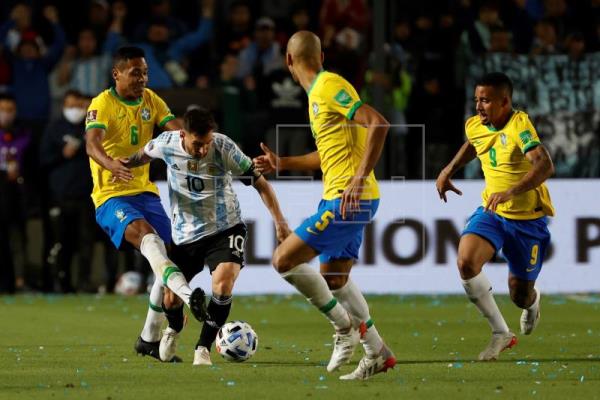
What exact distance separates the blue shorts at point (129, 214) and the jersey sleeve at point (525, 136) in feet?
8.64

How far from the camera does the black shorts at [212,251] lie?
1004 centimetres

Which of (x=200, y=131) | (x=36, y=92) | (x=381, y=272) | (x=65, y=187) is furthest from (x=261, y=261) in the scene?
(x=200, y=131)

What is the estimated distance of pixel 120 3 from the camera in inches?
772

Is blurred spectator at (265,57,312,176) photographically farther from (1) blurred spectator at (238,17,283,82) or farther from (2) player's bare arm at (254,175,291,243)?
(2) player's bare arm at (254,175,291,243)

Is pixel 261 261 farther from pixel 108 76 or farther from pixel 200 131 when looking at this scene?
pixel 200 131

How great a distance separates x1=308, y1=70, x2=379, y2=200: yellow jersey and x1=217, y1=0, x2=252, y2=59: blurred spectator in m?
10.1

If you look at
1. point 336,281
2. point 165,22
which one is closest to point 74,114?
point 165,22

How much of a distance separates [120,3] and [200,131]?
10.2 m

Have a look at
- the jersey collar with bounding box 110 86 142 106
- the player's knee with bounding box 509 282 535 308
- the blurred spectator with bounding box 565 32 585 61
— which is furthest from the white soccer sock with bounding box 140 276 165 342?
the blurred spectator with bounding box 565 32 585 61

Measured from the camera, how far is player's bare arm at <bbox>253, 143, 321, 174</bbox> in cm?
929

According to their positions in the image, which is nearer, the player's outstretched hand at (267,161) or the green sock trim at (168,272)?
the player's outstretched hand at (267,161)

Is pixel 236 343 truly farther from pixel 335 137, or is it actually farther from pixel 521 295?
pixel 521 295

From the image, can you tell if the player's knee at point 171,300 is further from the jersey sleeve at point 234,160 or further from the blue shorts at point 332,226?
the blue shorts at point 332,226

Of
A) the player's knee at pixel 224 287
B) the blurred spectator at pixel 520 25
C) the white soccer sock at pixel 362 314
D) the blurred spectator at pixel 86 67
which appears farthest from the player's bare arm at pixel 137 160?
the blurred spectator at pixel 520 25
